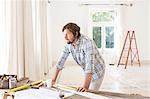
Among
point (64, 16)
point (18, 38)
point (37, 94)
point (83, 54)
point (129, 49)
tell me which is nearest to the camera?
point (37, 94)

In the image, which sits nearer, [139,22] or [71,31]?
[71,31]

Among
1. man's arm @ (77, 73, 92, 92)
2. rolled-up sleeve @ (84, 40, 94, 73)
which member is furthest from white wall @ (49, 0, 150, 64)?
man's arm @ (77, 73, 92, 92)

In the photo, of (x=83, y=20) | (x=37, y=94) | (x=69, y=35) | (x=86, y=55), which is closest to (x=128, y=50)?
(x=83, y=20)

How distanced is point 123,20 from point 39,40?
607 centimetres

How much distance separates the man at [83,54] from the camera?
9.08ft

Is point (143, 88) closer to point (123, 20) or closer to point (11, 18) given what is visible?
point (11, 18)

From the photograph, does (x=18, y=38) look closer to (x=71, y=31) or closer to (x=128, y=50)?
(x=71, y=31)

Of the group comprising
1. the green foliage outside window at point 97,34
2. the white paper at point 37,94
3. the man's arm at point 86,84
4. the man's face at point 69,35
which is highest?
the green foliage outside window at point 97,34

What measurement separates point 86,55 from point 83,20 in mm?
8941

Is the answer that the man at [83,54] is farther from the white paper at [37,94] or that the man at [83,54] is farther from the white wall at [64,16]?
the white wall at [64,16]

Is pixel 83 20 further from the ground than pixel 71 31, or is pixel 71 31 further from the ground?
pixel 83 20

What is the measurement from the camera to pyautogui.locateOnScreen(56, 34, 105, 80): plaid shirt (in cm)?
283

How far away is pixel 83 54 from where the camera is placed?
306cm

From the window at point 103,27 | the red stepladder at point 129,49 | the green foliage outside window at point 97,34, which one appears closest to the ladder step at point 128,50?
the red stepladder at point 129,49
